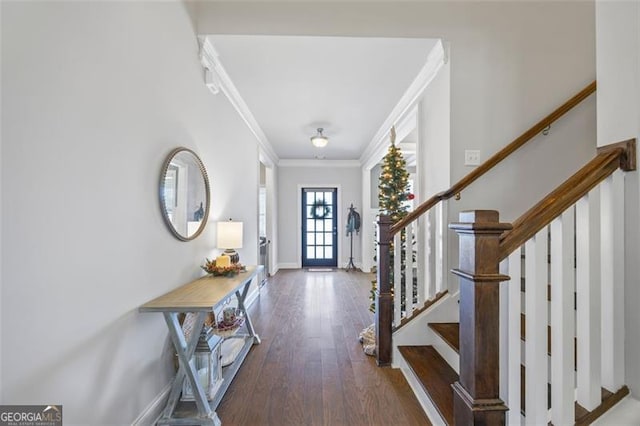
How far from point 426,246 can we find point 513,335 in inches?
50.1

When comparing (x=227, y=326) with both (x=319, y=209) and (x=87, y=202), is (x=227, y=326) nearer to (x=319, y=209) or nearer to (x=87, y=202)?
(x=87, y=202)

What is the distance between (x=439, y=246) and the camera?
7.58ft

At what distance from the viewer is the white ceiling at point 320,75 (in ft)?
7.86

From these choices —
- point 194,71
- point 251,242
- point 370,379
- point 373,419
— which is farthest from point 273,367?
point 194,71

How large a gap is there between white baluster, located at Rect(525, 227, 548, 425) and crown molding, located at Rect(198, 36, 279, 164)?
2.49m

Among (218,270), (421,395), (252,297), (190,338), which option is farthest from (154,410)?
(252,297)

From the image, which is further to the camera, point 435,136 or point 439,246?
point 435,136

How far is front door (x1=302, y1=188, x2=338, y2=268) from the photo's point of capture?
22.6ft

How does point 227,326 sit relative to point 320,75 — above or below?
below

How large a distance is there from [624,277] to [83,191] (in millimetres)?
2101

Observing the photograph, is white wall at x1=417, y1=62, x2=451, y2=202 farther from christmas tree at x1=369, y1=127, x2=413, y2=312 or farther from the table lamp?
the table lamp

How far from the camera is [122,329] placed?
1396 millimetres

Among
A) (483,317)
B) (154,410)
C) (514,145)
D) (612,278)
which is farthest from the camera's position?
(514,145)

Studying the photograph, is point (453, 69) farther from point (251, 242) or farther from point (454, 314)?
point (251, 242)
